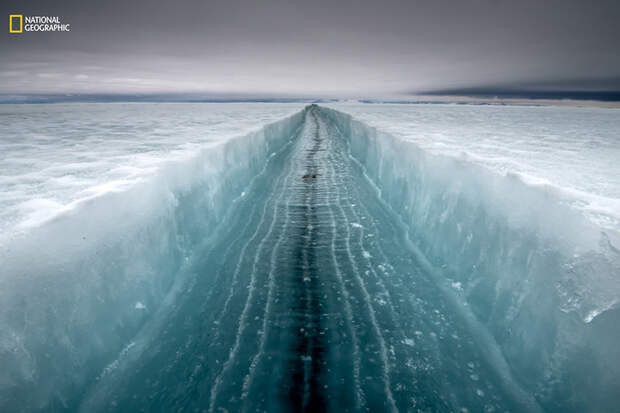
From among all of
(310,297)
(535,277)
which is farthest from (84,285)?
(535,277)

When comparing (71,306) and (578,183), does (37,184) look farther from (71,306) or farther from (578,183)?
(578,183)

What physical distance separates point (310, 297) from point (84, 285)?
219cm

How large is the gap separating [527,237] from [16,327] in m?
4.10

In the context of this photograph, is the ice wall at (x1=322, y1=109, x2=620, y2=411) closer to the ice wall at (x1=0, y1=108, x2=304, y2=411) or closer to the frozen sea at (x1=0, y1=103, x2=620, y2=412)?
the frozen sea at (x1=0, y1=103, x2=620, y2=412)

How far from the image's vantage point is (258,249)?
483cm

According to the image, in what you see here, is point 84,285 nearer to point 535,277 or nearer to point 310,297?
point 310,297

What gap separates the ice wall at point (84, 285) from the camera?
6.58 ft

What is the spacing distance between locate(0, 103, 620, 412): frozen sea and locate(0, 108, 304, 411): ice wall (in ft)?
0.04

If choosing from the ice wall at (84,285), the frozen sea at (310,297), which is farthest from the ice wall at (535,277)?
the ice wall at (84,285)

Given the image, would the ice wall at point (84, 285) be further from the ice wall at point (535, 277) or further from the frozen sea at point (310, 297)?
the ice wall at point (535, 277)

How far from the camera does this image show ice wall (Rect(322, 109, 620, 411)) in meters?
2.02

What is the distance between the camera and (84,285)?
8.38 feet

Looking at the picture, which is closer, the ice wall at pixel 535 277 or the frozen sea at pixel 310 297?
the ice wall at pixel 535 277

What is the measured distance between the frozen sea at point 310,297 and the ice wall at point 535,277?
2 centimetres
